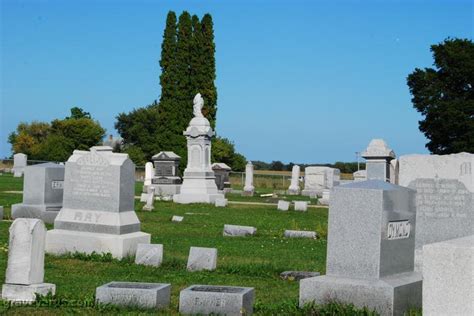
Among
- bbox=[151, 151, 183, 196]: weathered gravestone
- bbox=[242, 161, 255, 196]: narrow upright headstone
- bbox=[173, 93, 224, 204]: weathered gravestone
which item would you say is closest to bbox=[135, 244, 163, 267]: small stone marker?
bbox=[173, 93, 224, 204]: weathered gravestone

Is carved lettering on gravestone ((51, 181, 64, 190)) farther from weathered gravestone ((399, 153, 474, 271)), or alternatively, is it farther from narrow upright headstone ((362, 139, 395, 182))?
narrow upright headstone ((362, 139, 395, 182))

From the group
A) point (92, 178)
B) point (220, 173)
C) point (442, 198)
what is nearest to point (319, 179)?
point (220, 173)

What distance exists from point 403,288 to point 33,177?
41.5ft

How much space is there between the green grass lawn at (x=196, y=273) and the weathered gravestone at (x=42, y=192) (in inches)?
35.9

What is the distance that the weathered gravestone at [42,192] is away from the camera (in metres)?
18.3

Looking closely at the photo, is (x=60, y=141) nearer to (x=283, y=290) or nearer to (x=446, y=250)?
(x=283, y=290)

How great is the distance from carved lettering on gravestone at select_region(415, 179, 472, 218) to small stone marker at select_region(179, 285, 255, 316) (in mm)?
4050

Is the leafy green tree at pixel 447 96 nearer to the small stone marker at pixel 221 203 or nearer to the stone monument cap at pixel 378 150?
the stone monument cap at pixel 378 150

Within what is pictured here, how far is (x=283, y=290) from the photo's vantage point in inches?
391

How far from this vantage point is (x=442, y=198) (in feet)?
36.1

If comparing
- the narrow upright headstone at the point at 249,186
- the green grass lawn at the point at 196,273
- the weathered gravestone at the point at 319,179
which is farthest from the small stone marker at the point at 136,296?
the weathered gravestone at the point at 319,179

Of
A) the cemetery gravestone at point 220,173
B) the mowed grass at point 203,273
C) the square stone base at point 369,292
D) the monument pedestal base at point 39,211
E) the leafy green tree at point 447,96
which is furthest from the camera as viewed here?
the leafy green tree at point 447,96

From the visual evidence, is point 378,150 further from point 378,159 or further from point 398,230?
point 398,230

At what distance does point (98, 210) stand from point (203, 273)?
3324 mm
